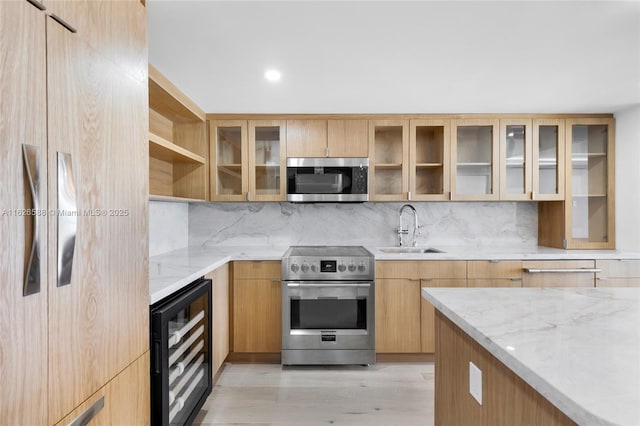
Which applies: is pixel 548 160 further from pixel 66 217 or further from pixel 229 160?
pixel 66 217

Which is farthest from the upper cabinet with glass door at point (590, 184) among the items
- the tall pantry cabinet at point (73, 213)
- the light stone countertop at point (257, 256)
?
the tall pantry cabinet at point (73, 213)

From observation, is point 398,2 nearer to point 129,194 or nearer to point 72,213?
point 129,194

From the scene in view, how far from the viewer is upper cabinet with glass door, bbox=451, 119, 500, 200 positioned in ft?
10.0

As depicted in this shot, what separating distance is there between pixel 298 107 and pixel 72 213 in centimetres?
222

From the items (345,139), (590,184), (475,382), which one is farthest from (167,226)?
(590,184)

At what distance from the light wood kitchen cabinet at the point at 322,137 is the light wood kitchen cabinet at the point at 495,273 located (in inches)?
54.2

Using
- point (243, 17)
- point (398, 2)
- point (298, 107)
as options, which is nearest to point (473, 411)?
point (398, 2)

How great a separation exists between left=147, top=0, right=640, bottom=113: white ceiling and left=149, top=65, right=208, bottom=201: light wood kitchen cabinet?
165 mm

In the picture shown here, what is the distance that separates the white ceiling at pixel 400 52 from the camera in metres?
1.51

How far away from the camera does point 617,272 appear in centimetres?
268

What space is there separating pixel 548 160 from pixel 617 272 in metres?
1.09

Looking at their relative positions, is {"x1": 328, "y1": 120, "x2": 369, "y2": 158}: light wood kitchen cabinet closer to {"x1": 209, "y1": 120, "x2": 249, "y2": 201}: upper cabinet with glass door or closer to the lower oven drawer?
{"x1": 209, "y1": 120, "x2": 249, "y2": 201}: upper cabinet with glass door

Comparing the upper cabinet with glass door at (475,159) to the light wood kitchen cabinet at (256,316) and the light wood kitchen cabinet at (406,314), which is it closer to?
the light wood kitchen cabinet at (406,314)

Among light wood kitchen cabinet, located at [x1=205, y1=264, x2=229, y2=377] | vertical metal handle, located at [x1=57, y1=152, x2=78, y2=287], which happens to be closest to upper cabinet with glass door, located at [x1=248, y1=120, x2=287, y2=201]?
light wood kitchen cabinet, located at [x1=205, y1=264, x2=229, y2=377]
